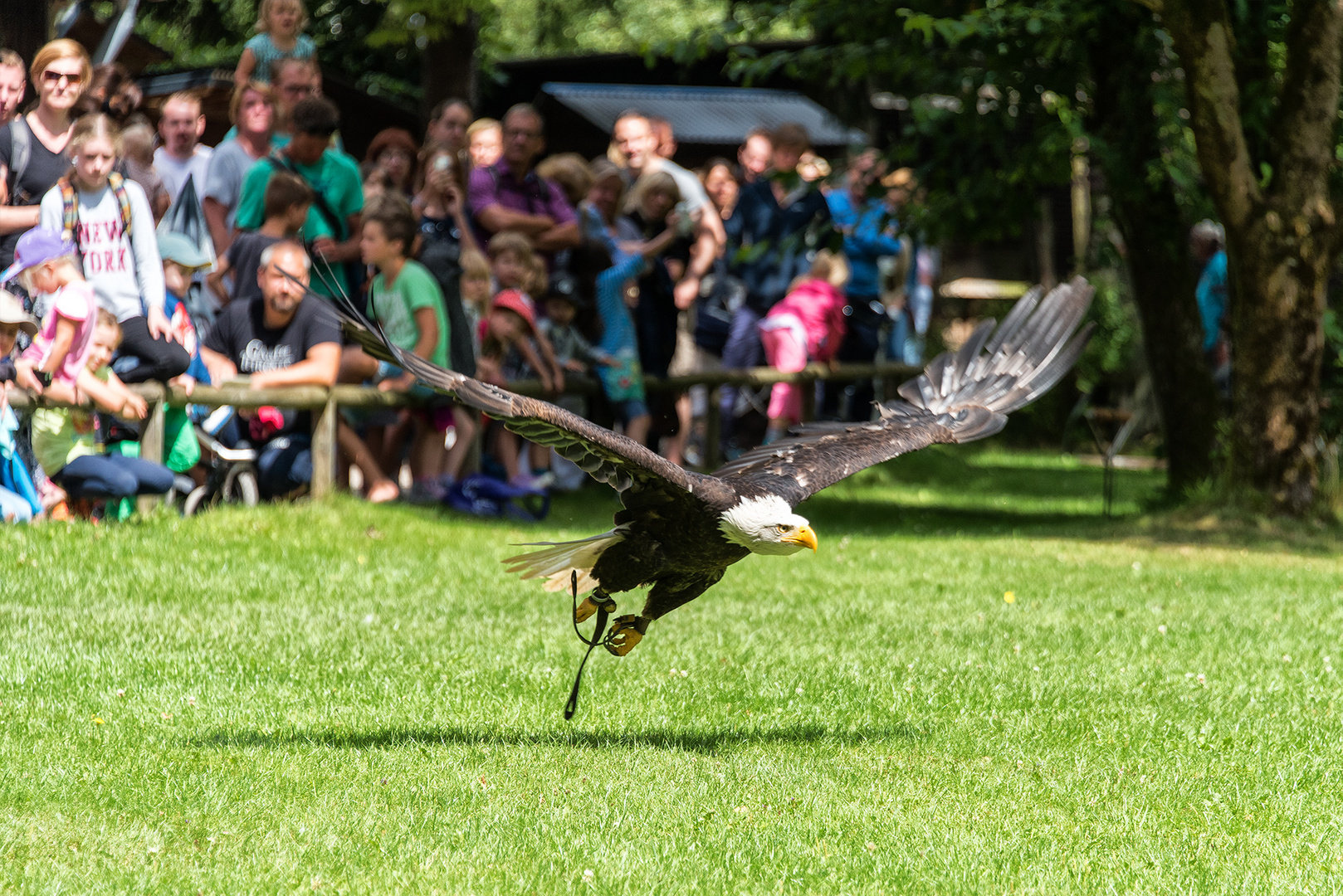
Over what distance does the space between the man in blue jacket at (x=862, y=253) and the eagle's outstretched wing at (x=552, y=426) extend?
25.8 feet

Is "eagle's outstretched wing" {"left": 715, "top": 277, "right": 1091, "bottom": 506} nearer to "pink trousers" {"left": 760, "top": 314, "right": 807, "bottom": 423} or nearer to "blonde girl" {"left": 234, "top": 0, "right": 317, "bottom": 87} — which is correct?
"blonde girl" {"left": 234, "top": 0, "right": 317, "bottom": 87}

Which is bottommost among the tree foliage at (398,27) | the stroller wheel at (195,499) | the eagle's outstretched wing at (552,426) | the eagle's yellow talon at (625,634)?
the stroller wheel at (195,499)

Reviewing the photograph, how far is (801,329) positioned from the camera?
1419 centimetres

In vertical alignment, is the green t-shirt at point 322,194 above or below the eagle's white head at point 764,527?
above

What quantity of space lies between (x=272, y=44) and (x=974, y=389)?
6065mm

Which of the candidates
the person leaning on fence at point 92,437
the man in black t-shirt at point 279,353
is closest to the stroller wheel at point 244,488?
the man in black t-shirt at point 279,353

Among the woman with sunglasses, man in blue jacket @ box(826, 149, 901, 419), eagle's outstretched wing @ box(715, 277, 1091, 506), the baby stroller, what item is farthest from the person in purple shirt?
eagle's outstretched wing @ box(715, 277, 1091, 506)

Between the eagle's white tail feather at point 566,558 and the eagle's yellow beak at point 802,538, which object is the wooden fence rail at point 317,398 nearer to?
the eagle's white tail feather at point 566,558

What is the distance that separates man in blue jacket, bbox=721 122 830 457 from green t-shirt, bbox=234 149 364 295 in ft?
12.0

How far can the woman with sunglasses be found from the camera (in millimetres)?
8750

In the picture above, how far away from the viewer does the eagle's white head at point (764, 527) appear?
17.2 ft

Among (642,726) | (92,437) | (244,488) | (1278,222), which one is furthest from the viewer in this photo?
(1278,222)

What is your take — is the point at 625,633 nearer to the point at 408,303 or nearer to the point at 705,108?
the point at 408,303

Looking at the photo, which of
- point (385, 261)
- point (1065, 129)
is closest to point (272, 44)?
point (385, 261)
